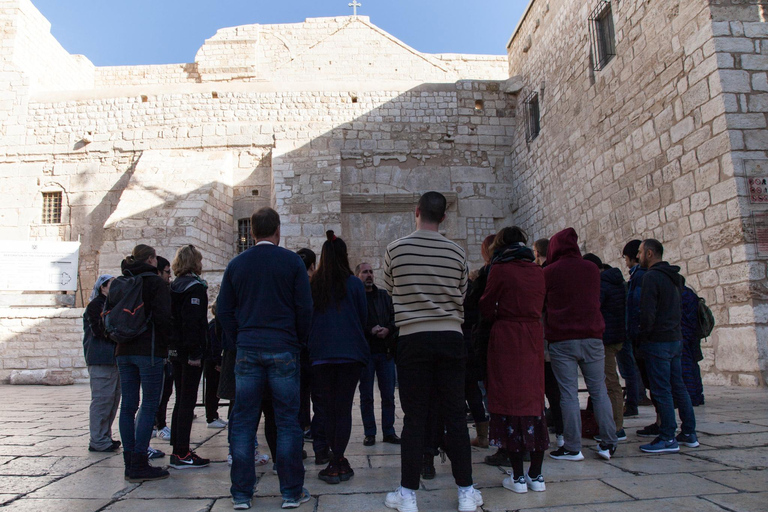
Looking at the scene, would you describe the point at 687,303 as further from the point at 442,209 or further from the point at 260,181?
the point at 260,181

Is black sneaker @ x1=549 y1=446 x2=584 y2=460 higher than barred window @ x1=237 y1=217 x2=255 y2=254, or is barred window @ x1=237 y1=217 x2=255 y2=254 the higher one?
barred window @ x1=237 y1=217 x2=255 y2=254

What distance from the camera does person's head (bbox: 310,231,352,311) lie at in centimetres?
316

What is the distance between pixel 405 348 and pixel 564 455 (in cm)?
148

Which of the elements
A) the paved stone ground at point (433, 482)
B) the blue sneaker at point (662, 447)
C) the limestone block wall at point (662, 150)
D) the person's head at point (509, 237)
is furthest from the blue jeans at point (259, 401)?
the limestone block wall at point (662, 150)

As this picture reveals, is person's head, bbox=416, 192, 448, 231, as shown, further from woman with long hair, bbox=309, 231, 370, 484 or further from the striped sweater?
woman with long hair, bbox=309, 231, 370, 484

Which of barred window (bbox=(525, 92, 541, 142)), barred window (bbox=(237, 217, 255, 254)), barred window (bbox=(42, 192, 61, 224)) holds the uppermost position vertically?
barred window (bbox=(525, 92, 541, 142))

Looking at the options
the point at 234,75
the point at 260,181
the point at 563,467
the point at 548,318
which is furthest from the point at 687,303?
the point at 234,75

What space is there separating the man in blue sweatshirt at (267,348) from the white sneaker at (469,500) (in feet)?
2.51

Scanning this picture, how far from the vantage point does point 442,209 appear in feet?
9.37

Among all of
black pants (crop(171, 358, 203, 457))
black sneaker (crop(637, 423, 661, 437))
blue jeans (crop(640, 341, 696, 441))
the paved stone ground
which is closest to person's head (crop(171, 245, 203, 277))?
black pants (crop(171, 358, 203, 457))

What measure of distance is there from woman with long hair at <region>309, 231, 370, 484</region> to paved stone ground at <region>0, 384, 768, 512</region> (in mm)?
254

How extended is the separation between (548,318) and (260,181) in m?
9.70

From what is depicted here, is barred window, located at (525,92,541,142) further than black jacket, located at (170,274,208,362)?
Yes

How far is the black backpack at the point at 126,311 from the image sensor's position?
312 cm
